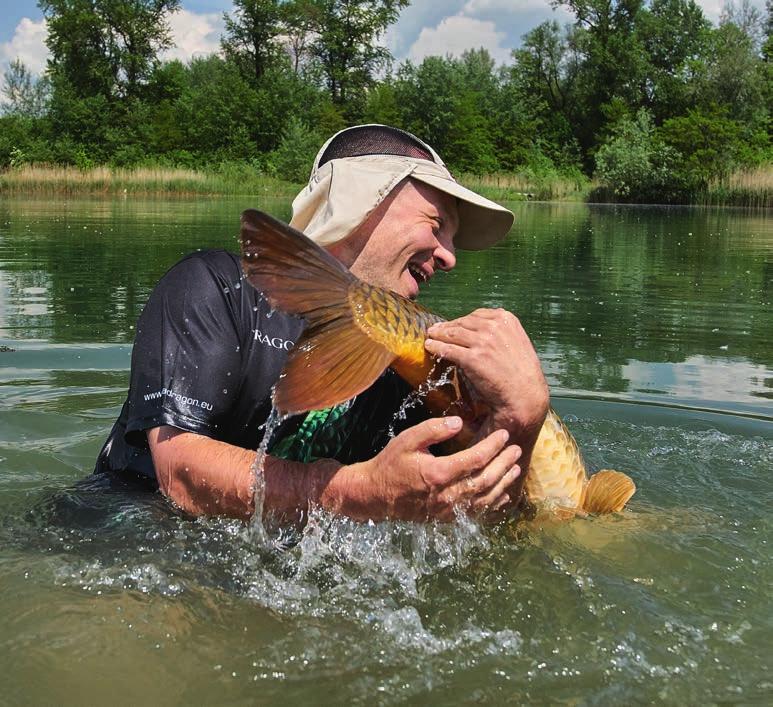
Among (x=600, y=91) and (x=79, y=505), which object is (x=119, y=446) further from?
(x=600, y=91)

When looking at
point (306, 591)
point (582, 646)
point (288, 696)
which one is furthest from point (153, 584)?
point (582, 646)

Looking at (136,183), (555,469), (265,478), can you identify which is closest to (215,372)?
(265,478)

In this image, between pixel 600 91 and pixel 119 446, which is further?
pixel 600 91

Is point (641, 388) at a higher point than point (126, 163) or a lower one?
lower

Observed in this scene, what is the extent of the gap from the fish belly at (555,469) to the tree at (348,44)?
193ft

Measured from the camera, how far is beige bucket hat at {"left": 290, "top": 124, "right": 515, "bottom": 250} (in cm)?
272

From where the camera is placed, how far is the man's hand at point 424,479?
2.20 m

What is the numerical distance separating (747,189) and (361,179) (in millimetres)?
34374

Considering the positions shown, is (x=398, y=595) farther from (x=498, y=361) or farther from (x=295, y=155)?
(x=295, y=155)

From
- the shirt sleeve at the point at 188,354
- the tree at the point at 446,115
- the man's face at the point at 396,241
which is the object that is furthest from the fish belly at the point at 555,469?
the tree at the point at 446,115

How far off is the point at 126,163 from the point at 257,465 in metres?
51.5

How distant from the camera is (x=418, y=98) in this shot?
5522 centimetres

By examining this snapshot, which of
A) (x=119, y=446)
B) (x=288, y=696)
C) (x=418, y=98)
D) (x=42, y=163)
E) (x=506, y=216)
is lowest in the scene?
(x=288, y=696)

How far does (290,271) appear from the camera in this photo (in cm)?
206
